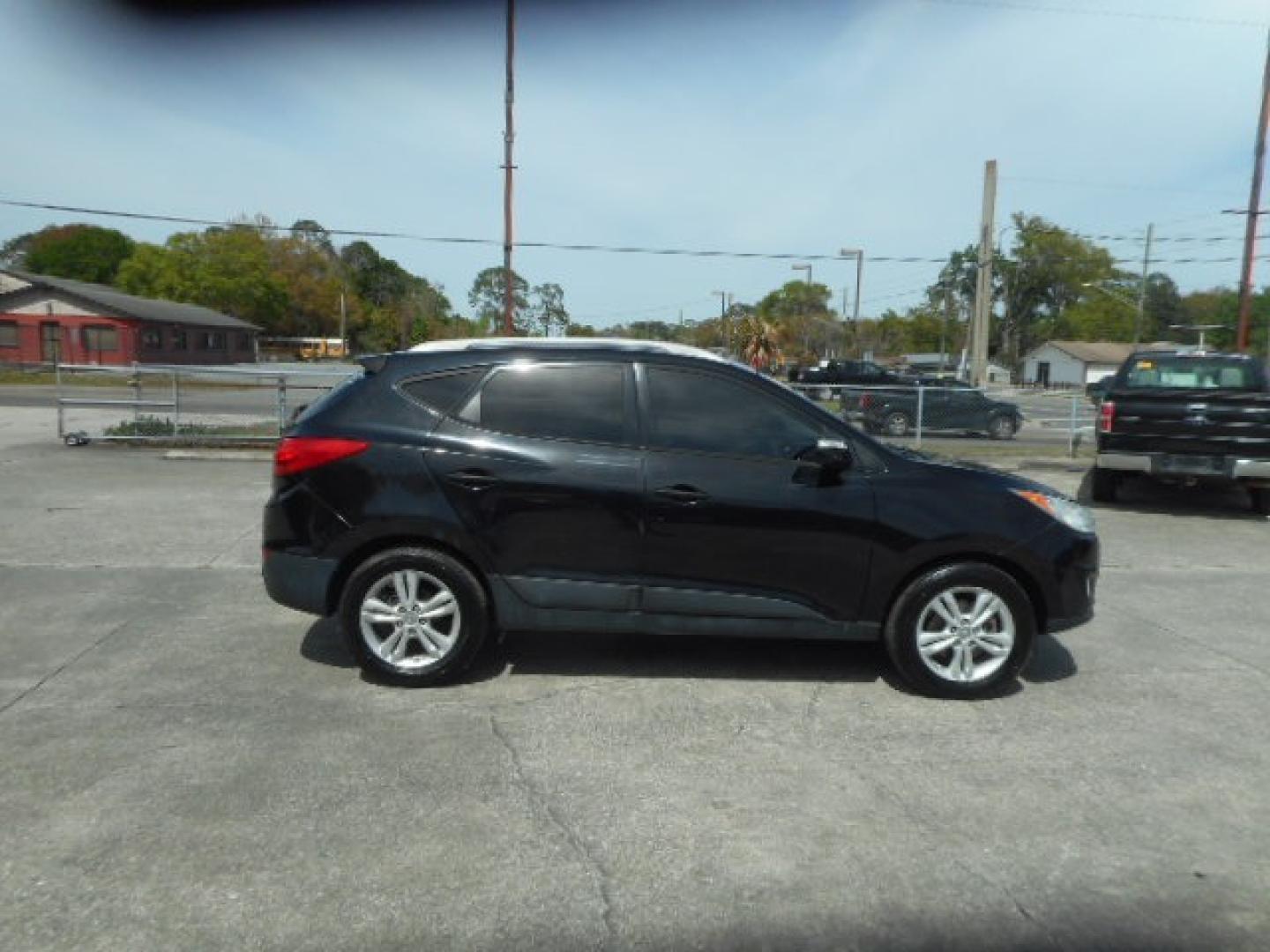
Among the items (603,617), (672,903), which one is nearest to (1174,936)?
(672,903)

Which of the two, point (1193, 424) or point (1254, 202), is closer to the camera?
point (1193, 424)

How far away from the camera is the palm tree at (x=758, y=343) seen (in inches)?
1519

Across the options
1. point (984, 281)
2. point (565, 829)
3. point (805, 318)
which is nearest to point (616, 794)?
point (565, 829)

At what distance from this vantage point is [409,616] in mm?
4488

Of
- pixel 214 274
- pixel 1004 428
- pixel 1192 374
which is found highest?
pixel 214 274

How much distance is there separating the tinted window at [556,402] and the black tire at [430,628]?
2.41ft

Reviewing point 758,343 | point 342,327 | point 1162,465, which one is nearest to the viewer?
point 1162,465

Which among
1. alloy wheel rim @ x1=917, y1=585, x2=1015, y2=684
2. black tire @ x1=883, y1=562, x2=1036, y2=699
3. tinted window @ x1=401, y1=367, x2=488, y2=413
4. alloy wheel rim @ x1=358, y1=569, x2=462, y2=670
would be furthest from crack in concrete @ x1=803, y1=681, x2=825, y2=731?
tinted window @ x1=401, y1=367, x2=488, y2=413

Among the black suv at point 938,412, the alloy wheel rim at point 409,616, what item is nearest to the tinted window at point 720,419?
the alloy wheel rim at point 409,616

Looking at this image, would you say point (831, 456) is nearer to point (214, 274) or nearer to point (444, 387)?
point (444, 387)

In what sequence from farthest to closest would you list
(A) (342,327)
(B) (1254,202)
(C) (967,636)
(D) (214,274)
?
(A) (342,327) → (D) (214,274) → (B) (1254,202) → (C) (967,636)

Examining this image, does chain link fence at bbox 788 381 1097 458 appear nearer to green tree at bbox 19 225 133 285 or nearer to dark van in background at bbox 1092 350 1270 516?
dark van in background at bbox 1092 350 1270 516

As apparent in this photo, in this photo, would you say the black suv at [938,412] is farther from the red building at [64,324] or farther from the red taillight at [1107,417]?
the red building at [64,324]

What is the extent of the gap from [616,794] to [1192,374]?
987cm
